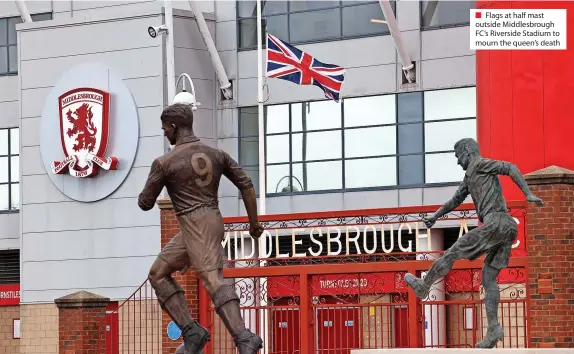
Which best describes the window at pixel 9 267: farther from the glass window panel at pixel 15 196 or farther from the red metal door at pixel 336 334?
the red metal door at pixel 336 334

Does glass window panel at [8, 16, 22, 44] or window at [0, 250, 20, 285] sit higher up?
glass window panel at [8, 16, 22, 44]

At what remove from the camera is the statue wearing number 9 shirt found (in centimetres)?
1098

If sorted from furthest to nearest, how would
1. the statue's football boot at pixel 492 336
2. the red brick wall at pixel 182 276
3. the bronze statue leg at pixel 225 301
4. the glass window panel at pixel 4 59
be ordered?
1. the glass window panel at pixel 4 59
2. the red brick wall at pixel 182 276
3. the statue's football boot at pixel 492 336
4. the bronze statue leg at pixel 225 301

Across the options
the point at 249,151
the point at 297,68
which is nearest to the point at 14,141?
the point at 249,151

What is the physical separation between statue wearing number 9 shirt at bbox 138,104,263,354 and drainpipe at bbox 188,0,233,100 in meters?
25.5

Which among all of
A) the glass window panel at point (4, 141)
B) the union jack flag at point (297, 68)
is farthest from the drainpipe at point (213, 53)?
the glass window panel at point (4, 141)

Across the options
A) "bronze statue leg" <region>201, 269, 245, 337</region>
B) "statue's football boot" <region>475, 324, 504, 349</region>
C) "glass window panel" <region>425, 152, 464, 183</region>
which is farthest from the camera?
"glass window panel" <region>425, 152, 464, 183</region>

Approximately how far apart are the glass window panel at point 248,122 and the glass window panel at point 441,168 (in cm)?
494

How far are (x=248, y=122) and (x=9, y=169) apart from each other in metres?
7.59

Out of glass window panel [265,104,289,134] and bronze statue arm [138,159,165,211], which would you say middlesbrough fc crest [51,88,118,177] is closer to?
glass window panel [265,104,289,134]

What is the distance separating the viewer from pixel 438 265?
47.9 ft

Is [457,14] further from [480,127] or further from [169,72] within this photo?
[480,127]

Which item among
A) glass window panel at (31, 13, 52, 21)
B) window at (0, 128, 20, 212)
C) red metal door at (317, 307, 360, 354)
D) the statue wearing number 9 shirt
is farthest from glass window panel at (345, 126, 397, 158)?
the statue wearing number 9 shirt

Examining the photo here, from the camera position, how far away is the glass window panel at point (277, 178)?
37.5 meters
